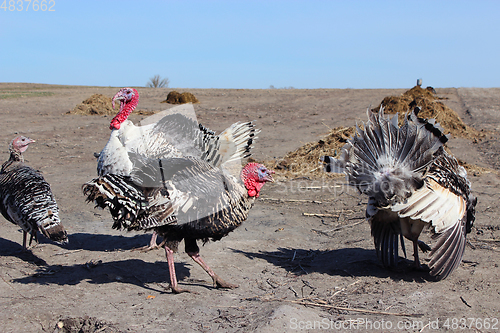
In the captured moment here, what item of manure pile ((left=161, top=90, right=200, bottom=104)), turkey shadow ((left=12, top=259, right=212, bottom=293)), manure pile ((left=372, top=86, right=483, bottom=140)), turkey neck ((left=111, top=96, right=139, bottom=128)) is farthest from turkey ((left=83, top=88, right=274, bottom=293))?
manure pile ((left=161, top=90, right=200, bottom=104))

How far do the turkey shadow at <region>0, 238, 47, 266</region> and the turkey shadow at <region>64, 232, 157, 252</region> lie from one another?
54 centimetres

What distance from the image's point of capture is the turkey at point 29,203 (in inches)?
191

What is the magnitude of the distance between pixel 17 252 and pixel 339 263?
4487 mm

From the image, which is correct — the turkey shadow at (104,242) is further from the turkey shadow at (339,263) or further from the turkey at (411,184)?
the turkey at (411,184)

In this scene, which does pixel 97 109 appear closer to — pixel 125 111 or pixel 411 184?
pixel 125 111

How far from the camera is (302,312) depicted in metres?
3.73

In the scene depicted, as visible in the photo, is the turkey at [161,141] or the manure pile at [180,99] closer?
the turkey at [161,141]

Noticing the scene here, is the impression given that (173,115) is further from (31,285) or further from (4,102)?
(4,102)

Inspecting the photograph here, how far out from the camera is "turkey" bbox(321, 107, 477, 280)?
4.33m

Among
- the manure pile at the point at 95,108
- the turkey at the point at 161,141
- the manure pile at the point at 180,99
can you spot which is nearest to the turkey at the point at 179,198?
the turkey at the point at 161,141

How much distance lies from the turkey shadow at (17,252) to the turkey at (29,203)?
13 centimetres

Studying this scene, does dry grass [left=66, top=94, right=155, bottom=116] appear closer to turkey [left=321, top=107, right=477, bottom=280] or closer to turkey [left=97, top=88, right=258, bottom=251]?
turkey [left=97, top=88, right=258, bottom=251]

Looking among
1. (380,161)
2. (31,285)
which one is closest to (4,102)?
(31,285)

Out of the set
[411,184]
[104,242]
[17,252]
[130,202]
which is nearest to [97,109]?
[104,242]
